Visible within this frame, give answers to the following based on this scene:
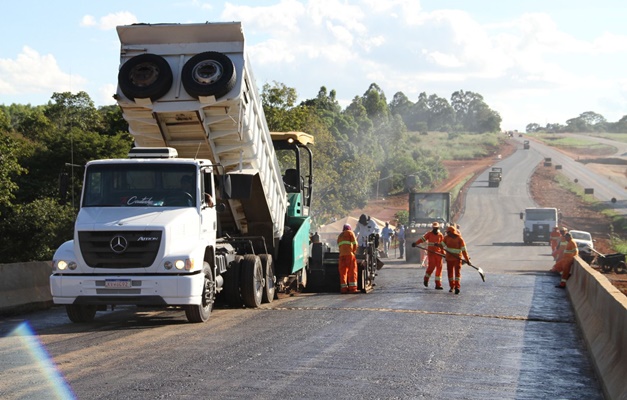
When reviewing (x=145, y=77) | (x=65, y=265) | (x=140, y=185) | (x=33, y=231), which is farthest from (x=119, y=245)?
(x=33, y=231)

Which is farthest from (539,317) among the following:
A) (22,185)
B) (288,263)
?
(22,185)

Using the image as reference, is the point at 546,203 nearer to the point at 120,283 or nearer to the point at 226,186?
the point at 226,186

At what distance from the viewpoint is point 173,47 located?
48.0 feet

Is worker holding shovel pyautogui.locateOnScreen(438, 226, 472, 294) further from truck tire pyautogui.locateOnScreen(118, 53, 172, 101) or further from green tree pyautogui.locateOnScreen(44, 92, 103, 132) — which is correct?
green tree pyautogui.locateOnScreen(44, 92, 103, 132)

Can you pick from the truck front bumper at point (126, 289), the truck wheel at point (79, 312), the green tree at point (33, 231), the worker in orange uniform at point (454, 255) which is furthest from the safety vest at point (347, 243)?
the green tree at point (33, 231)

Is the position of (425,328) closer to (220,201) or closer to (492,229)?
(220,201)

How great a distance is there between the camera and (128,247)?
510 inches

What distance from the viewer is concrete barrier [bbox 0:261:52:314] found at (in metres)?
15.5

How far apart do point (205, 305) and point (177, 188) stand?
1800mm

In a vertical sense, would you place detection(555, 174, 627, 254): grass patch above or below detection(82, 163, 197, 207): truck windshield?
below

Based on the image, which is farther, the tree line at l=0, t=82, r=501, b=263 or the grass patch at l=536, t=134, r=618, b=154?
the grass patch at l=536, t=134, r=618, b=154

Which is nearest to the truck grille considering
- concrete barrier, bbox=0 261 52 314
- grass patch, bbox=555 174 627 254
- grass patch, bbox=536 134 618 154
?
concrete barrier, bbox=0 261 52 314

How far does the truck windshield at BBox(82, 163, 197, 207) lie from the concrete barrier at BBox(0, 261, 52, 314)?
2919mm

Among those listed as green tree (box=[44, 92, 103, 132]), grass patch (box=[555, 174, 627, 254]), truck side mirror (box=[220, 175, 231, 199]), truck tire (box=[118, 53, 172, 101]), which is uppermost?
green tree (box=[44, 92, 103, 132])
